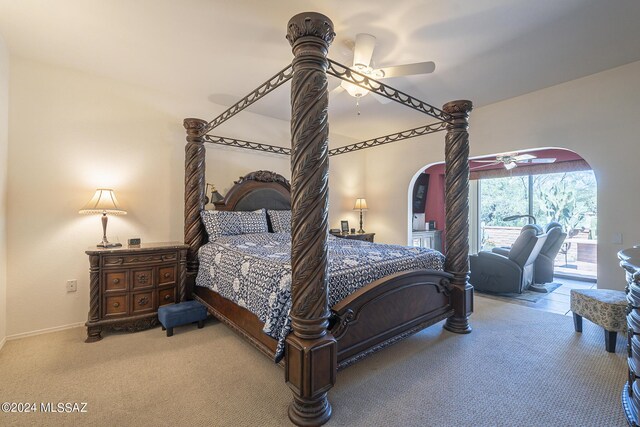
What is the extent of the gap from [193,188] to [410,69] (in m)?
2.75

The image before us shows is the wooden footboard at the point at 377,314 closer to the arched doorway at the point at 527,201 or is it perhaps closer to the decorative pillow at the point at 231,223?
the decorative pillow at the point at 231,223

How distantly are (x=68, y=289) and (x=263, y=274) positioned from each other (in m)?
2.49

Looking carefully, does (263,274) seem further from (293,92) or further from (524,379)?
(524,379)

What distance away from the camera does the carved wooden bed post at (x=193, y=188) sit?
11.1 ft

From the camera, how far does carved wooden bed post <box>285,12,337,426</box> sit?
161 cm

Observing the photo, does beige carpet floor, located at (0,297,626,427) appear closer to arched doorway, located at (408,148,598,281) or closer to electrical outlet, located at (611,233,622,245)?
electrical outlet, located at (611,233,622,245)

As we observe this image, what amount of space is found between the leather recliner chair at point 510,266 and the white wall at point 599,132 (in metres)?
0.89

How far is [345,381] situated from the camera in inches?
80.6

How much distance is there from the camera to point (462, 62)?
2.93 m

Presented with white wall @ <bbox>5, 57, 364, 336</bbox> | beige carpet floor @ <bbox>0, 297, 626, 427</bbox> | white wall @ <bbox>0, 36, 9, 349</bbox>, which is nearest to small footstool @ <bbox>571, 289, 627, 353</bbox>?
beige carpet floor @ <bbox>0, 297, 626, 427</bbox>

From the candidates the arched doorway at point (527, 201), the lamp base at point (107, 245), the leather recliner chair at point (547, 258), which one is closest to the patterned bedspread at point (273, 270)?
the lamp base at point (107, 245)

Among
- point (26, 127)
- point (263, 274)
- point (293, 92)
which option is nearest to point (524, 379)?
point (263, 274)

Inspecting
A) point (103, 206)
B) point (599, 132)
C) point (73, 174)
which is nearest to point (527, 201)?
point (599, 132)

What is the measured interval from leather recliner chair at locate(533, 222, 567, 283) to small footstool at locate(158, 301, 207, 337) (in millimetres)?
5427
